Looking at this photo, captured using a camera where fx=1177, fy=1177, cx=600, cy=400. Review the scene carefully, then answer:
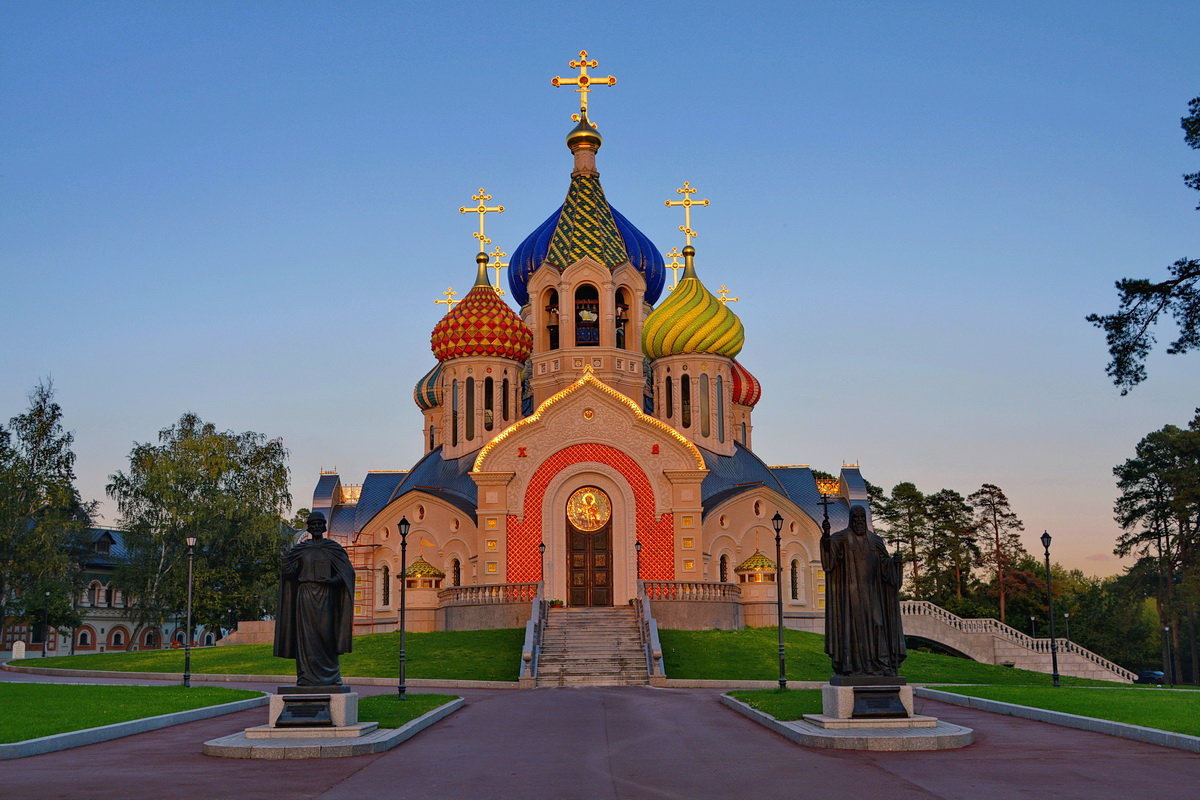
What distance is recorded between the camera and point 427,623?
3969cm

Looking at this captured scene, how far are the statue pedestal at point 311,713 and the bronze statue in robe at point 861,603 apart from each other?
654cm

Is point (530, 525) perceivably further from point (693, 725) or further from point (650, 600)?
point (693, 725)

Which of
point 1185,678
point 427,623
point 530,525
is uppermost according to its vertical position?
point 530,525

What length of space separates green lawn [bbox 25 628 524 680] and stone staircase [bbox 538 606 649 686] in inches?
40.4

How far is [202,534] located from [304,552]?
3254 cm

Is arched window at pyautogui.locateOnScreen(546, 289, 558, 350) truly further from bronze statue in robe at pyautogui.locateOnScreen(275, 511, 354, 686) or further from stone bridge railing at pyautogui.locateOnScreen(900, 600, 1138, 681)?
bronze statue in robe at pyautogui.locateOnScreen(275, 511, 354, 686)

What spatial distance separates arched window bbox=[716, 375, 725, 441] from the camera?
45.6 metres

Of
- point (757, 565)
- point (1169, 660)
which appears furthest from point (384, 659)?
point (1169, 660)

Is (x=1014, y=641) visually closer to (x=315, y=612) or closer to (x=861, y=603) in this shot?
(x=861, y=603)

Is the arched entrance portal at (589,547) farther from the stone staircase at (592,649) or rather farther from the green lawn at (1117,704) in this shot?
the green lawn at (1117,704)

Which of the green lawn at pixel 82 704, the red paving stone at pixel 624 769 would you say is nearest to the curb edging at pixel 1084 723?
the red paving stone at pixel 624 769

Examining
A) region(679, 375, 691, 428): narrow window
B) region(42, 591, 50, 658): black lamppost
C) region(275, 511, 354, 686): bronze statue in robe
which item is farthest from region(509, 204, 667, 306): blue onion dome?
region(275, 511, 354, 686): bronze statue in robe

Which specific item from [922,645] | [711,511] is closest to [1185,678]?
[922,645]

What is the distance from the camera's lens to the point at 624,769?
1308 cm
